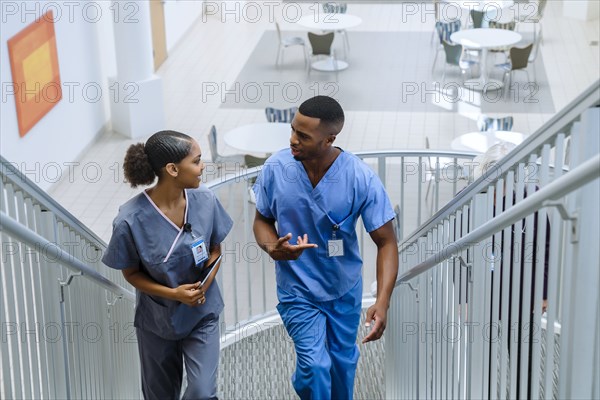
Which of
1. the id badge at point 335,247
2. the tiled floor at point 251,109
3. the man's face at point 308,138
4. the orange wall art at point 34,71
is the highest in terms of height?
the man's face at point 308,138

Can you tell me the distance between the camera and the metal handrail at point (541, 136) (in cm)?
249

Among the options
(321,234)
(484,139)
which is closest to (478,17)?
(484,139)

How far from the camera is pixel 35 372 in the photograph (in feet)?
11.3

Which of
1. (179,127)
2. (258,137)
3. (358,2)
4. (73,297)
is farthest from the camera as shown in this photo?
(358,2)

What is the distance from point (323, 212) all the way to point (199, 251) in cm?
53

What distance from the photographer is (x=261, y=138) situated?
1077 cm

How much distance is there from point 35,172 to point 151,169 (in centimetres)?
726

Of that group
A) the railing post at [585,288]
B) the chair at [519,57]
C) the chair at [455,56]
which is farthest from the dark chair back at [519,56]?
the railing post at [585,288]

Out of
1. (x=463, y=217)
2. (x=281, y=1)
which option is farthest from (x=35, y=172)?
(x=281, y=1)

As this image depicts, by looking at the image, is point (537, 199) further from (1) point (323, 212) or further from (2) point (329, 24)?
(2) point (329, 24)

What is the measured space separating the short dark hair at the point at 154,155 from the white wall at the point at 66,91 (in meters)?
6.41

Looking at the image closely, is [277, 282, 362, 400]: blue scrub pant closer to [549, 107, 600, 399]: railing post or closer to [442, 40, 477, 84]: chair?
[549, 107, 600, 399]: railing post

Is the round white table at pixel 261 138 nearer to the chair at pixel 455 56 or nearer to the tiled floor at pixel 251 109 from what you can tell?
the tiled floor at pixel 251 109

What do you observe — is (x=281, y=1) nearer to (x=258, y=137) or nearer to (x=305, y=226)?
(x=258, y=137)
